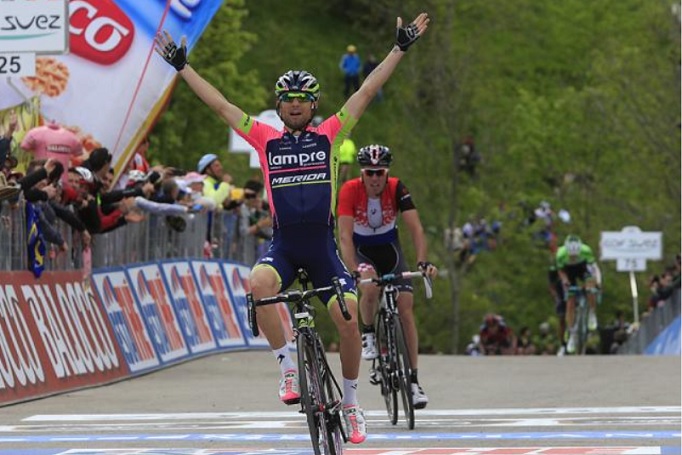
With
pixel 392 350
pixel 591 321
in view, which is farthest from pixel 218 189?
pixel 392 350

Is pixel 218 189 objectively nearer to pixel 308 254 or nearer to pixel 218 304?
pixel 218 304

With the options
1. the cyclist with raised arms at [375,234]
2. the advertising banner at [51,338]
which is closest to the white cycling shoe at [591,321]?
the advertising banner at [51,338]

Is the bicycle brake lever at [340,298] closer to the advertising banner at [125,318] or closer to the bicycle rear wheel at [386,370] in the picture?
the bicycle rear wheel at [386,370]

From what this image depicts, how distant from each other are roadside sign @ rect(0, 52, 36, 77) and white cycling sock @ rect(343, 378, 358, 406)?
717 cm

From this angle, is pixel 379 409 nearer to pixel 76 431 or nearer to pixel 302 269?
pixel 76 431

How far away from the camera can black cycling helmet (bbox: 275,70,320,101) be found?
41.0ft

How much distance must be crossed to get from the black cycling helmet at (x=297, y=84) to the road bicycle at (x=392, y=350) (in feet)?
11.3

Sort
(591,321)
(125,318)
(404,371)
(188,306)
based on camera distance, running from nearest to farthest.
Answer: (404,371)
(125,318)
(188,306)
(591,321)

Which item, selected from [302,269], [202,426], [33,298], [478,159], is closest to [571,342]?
[33,298]

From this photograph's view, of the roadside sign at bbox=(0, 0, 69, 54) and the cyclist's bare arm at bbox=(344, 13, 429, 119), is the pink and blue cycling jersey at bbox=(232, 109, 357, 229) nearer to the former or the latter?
the cyclist's bare arm at bbox=(344, 13, 429, 119)

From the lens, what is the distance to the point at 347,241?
16406 millimetres

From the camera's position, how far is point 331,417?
11922mm

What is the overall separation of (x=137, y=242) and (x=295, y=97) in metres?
10.7

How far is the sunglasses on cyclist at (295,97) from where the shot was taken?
41.0 feet
